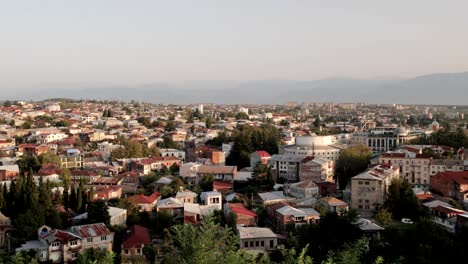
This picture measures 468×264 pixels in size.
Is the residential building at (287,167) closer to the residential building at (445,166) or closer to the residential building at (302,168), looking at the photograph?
the residential building at (302,168)

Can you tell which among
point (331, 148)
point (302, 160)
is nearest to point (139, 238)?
point (302, 160)

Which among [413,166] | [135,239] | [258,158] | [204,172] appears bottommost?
[135,239]

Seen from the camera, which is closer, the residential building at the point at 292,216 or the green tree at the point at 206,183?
the residential building at the point at 292,216

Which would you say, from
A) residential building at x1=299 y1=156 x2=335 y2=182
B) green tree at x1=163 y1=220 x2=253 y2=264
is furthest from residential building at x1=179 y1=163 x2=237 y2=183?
green tree at x1=163 y1=220 x2=253 y2=264

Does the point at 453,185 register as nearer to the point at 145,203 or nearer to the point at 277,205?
the point at 277,205

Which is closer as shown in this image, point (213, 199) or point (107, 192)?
point (213, 199)

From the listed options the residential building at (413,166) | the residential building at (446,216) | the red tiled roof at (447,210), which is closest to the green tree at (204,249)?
the residential building at (446,216)

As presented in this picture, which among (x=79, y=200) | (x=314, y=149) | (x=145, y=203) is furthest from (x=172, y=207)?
(x=314, y=149)

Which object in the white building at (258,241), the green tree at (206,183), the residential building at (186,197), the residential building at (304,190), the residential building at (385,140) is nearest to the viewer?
the white building at (258,241)

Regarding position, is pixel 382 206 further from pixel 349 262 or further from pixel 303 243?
pixel 349 262

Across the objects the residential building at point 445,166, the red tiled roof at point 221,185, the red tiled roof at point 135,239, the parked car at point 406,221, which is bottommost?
the parked car at point 406,221
